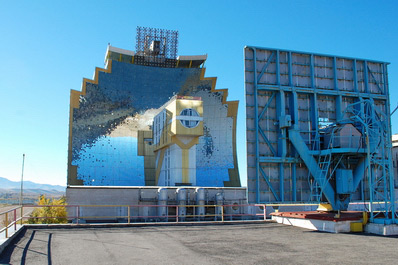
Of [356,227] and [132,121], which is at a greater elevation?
[132,121]

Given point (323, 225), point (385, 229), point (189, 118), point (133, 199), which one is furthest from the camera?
point (189, 118)

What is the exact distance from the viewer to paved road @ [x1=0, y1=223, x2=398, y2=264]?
11109 millimetres

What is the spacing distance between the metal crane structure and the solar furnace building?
1879 cm

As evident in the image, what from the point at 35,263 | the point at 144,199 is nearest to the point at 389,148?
the point at 35,263

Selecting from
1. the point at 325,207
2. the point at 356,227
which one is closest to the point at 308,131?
the point at 325,207

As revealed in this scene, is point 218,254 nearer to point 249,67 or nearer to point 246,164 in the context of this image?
point 246,164

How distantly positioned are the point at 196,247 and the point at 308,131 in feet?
30.7

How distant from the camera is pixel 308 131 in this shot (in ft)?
64.4

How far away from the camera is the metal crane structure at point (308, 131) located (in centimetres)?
1869

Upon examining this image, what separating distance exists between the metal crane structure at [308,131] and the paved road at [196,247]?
2.62m

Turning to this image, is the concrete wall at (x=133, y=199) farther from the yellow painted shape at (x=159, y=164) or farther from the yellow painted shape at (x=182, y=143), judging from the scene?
the yellow painted shape at (x=159, y=164)

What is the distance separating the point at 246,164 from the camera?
18.5 m

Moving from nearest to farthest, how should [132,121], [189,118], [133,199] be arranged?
[133,199], [189,118], [132,121]

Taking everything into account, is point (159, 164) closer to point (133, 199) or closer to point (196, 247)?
point (133, 199)
